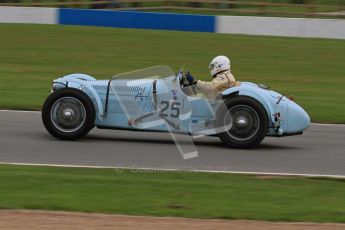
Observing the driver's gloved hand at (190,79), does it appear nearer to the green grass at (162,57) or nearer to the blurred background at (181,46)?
the blurred background at (181,46)

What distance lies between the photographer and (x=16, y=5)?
104ft

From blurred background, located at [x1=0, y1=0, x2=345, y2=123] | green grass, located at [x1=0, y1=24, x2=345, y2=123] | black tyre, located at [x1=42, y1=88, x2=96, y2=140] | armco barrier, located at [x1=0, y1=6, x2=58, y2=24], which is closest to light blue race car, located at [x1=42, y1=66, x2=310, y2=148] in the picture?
black tyre, located at [x1=42, y1=88, x2=96, y2=140]

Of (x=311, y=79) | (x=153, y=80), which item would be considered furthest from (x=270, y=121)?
(x=311, y=79)

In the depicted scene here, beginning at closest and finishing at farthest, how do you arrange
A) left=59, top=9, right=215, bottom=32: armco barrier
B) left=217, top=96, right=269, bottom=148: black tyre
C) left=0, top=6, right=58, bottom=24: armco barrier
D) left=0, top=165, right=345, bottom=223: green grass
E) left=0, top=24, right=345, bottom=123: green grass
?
1. left=0, top=165, right=345, bottom=223: green grass
2. left=217, top=96, right=269, bottom=148: black tyre
3. left=0, top=24, right=345, bottom=123: green grass
4. left=59, top=9, right=215, bottom=32: armco barrier
5. left=0, top=6, right=58, bottom=24: armco barrier

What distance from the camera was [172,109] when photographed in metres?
10.7

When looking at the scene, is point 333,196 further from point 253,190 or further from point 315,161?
point 315,161

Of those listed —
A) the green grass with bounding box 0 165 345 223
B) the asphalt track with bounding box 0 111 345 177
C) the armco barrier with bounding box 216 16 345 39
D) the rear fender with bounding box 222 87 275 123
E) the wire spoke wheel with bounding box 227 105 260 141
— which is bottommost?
the green grass with bounding box 0 165 345 223

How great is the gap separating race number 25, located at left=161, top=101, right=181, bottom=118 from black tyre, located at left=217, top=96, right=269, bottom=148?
1.88ft

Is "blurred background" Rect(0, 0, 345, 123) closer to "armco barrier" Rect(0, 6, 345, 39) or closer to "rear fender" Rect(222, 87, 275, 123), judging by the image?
"armco barrier" Rect(0, 6, 345, 39)

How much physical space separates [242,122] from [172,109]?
100 cm

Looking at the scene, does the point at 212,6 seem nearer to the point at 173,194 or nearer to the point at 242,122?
the point at 242,122

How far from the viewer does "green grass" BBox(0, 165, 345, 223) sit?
711 cm

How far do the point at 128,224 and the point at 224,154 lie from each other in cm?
407

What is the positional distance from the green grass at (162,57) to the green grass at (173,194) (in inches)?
246
